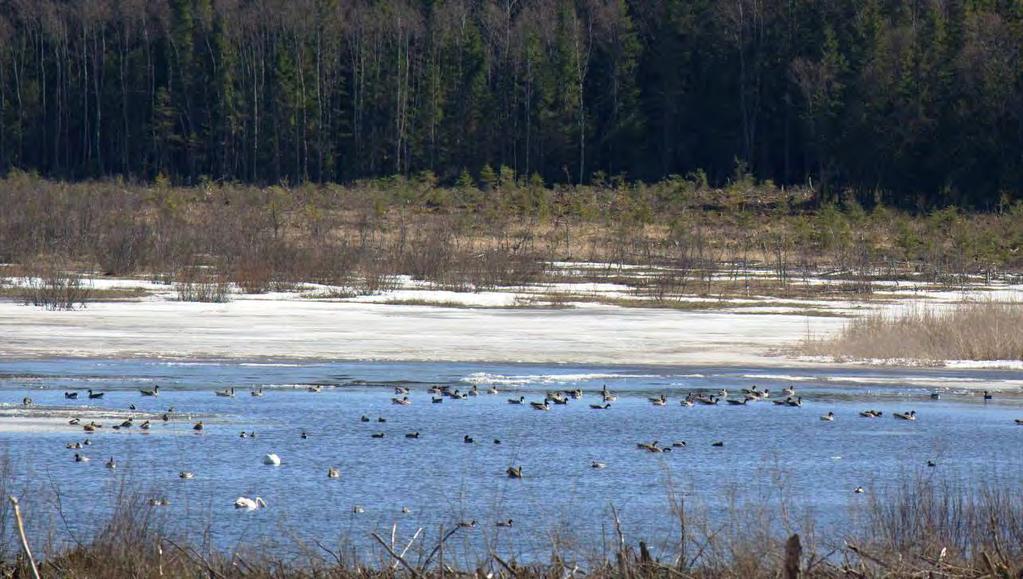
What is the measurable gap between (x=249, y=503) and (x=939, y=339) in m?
15.1

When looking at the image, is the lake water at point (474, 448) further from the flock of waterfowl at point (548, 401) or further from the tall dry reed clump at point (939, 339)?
the tall dry reed clump at point (939, 339)

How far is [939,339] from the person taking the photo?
Result: 946 inches

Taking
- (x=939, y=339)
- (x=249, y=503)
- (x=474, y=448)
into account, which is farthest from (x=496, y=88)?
(x=249, y=503)

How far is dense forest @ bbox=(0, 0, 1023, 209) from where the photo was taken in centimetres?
6162

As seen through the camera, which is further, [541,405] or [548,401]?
[548,401]

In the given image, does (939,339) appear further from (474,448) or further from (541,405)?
(474,448)

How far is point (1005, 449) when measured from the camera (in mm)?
15164

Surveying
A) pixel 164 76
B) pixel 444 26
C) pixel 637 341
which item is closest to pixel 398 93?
pixel 444 26

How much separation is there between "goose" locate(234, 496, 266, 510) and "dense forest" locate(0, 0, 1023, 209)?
5042cm

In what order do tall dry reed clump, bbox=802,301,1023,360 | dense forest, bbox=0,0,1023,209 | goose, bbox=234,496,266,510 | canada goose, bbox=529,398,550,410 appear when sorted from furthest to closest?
dense forest, bbox=0,0,1023,209 < tall dry reed clump, bbox=802,301,1023,360 < canada goose, bbox=529,398,550,410 < goose, bbox=234,496,266,510

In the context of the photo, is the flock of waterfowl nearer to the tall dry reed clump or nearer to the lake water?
the lake water

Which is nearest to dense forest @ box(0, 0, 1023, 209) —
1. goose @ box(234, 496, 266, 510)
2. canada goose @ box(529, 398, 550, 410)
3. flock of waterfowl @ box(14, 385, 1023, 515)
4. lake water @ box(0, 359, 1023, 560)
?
lake water @ box(0, 359, 1023, 560)

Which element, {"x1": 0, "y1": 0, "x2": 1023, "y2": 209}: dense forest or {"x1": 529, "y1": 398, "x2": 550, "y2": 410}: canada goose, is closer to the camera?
{"x1": 529, "y1": 398, "x2": 550, "y2": 410}: canada goose

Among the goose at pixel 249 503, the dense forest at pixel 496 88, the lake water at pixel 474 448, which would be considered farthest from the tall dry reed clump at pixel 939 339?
the dense forest at pixel 496 88
